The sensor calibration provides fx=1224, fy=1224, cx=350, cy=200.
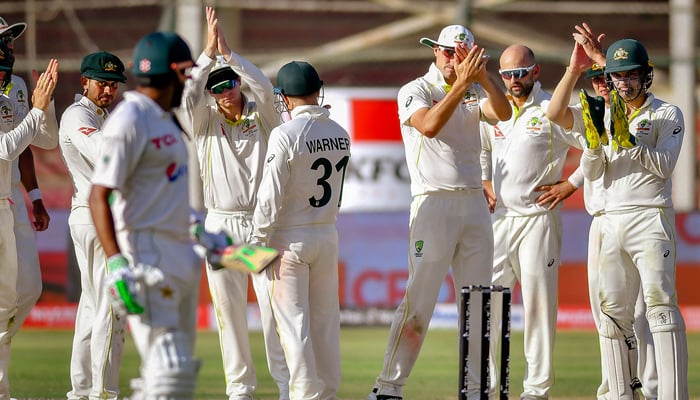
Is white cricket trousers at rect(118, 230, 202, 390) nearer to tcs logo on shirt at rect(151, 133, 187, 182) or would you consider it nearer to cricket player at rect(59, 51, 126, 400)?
tcs logo on shirt at rect(151, 133, 187, 182)

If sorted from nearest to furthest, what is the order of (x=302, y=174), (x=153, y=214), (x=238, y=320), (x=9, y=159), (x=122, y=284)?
1. (x=122, y=284)
2. (x=153, y=214)
3. (x=302, y=174)
4. (x=9, y=159)
5. (x=238, y=320)

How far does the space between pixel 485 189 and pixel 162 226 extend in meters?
3.90

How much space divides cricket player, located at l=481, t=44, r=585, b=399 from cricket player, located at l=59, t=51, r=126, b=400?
108 inches

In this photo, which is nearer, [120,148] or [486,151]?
[120,148]

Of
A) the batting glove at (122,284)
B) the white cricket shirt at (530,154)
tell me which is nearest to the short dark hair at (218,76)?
the white cricket shirt at (530,154)

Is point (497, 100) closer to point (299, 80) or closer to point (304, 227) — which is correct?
point (299, 80)

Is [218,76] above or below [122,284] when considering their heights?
above

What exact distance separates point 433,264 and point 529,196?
4.13 ft

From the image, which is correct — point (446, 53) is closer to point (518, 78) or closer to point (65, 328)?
point (518, 78)

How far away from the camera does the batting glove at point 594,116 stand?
25.5ft

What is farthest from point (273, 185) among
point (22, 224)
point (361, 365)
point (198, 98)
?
point (361, 365)

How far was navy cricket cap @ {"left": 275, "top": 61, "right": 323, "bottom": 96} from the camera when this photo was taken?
7.86 m

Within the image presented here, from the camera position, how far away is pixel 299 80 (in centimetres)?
787

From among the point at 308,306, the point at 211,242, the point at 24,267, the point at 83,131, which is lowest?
the point at 308,306
